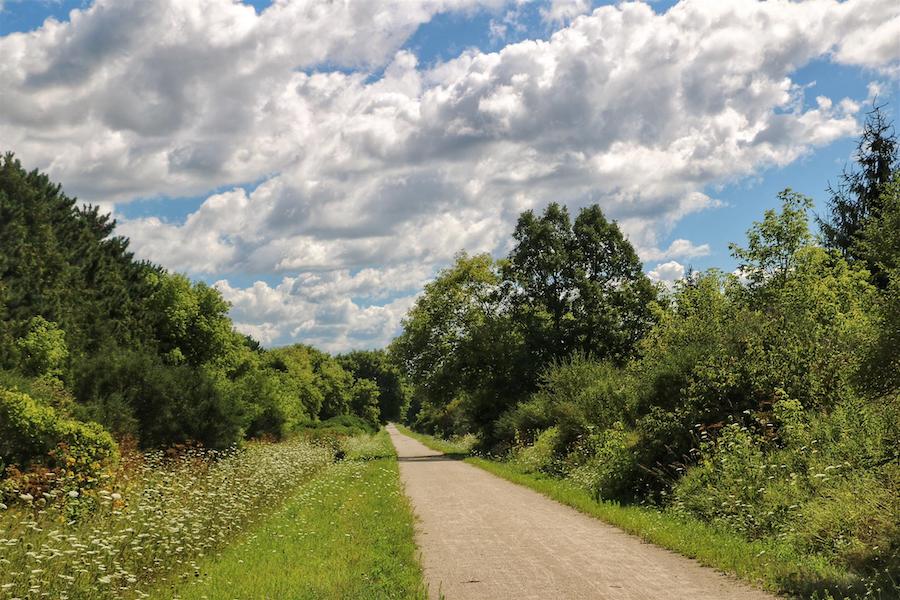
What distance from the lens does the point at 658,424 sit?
15016 mm

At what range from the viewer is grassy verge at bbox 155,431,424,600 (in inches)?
324

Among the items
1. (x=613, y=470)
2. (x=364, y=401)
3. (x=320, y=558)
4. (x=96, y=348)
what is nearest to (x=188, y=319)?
(x=96, y=348)

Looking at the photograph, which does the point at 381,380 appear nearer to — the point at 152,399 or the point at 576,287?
the point at 576,287

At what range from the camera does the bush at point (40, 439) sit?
571 inches

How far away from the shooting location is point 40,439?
48.2 ft

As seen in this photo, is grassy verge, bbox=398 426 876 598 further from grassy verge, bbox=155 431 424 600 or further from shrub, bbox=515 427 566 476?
shrub, bbox=515 427 566 476

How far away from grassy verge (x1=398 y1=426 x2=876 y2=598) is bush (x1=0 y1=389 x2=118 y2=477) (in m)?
9.93

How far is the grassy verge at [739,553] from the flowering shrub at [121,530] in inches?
253

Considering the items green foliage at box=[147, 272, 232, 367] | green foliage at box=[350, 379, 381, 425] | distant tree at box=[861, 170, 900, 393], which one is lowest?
green foliage at box=[350, 379, 381, 425]

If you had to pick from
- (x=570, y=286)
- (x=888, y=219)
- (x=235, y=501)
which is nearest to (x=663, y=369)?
(x=888, y=219)

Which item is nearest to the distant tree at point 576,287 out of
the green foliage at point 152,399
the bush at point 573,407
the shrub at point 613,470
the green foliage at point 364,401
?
the bush at point 573,407

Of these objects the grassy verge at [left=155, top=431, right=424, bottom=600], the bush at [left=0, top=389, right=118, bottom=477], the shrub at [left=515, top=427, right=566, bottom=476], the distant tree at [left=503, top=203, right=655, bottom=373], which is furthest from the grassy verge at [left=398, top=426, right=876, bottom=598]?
the distant tree at [left=503, top=203, right=655, bottom=373]

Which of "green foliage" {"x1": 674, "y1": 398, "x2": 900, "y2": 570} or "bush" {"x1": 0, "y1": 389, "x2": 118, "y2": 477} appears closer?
"green foliage" {"x1": 674, "y1": 398, "x2": 900, "y2": 570}

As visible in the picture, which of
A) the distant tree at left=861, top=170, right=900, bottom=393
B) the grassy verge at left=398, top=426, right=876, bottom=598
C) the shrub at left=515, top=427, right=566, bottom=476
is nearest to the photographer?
the grassy verge at left=398, top=426, right=876, bottom=598
